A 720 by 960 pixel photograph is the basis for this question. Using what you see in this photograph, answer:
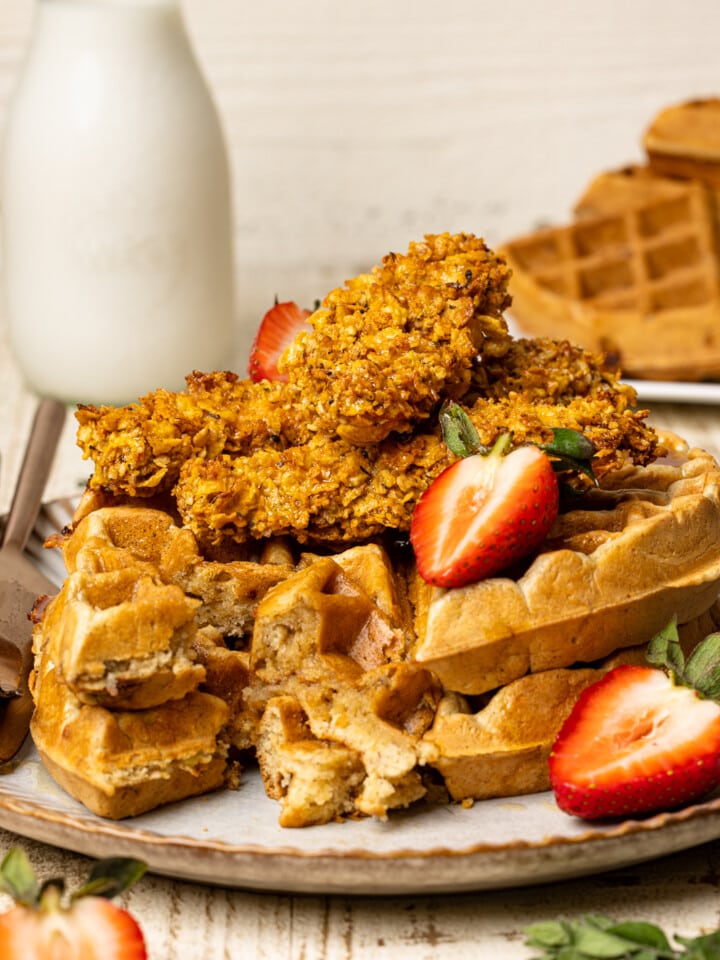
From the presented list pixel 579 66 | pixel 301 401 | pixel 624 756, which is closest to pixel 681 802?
pixel 624 756

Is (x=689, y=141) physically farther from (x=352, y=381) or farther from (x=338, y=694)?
(x=338, y=694)

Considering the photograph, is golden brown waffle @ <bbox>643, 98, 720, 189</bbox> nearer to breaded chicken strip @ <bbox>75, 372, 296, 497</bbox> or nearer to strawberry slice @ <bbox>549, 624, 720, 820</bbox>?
breaded chicken strip @ <bbox>75, 372, 296, 497</bbox>

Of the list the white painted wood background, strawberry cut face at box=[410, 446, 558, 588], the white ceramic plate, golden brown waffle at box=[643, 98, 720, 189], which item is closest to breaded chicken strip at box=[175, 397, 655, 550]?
strawberry cut face at box=[410, 446, 558, 588]

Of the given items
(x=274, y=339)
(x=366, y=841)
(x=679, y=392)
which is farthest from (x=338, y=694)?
(x=679, y=392)

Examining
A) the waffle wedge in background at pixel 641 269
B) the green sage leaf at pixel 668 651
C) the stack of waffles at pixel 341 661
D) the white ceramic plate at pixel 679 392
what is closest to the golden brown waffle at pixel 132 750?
the stack of waffles at pixel 341 661

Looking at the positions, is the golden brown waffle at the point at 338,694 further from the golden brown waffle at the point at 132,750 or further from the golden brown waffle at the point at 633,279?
the golden brown waffle at the point at 633,279
